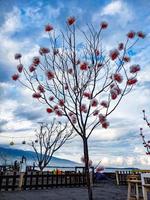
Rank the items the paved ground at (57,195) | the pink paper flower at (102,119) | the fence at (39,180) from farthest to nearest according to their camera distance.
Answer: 1. the fence at (39,180)
2. the paved ground at (57,195)
3. the pink paper flower at (102,119)

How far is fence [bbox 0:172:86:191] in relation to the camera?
45.5 ft

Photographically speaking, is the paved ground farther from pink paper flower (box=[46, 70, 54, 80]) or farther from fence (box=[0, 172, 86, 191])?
pink paper flower (box=[46, 70, 54, 80])

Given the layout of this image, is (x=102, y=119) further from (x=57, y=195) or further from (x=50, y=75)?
(x=57, y=195)

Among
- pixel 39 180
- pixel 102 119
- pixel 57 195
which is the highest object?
pixel 102 119

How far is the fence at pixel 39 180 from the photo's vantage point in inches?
546

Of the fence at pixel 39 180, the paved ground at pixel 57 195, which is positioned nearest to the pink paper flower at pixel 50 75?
the paved ground at pixel 57 195

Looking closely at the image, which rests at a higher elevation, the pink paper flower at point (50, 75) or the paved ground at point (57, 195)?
the pink paper flower at point (50, 75)

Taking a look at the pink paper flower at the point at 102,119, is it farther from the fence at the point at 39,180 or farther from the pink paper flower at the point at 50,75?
the fence at the point at 39,180

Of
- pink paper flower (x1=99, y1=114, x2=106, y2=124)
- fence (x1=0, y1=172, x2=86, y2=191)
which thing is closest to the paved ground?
fence (x1=0, y1=172, x2=86, y2=191)

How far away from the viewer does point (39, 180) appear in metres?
15.8

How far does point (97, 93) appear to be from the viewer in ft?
20.7

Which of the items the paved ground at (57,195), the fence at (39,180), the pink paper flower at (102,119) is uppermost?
the pink paper flower at (102,119)

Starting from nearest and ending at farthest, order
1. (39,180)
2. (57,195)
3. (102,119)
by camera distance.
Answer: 1. (102,119)
2. (57,195)
3. (39,180)

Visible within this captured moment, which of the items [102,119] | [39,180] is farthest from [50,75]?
[39,180]
